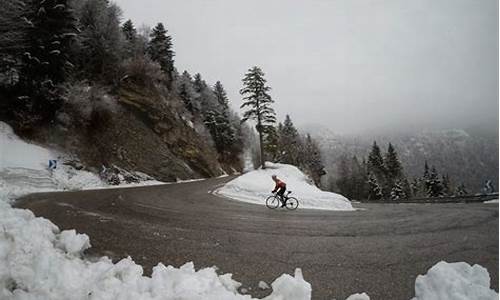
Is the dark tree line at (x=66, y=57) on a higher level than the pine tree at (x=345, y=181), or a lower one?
higher

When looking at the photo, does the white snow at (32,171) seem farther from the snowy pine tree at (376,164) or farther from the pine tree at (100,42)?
the snowy pine tree at (376,164)

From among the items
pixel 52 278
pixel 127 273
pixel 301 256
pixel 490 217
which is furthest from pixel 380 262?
pixel 490 217

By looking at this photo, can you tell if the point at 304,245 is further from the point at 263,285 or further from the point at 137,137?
the point at 137,137

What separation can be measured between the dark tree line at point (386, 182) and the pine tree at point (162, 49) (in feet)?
140

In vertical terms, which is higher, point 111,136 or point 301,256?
point 111,136

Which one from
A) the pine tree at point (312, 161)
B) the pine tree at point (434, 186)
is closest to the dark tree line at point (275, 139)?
the pine tree at point (312, 161)

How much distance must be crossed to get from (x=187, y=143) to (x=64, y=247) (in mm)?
→ 36986

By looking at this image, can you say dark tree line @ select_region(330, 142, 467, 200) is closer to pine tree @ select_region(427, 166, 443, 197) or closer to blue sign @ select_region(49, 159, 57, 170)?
pine tree @ select_region(427, 166, 443, 197)

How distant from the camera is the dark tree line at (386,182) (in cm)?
5400

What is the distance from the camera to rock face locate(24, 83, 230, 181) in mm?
25328

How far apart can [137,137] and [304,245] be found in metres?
28.0

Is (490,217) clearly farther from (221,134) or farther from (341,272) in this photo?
(221,134)

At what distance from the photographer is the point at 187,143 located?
137 feet

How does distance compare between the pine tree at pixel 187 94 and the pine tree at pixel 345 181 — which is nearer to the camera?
the pine tree at pixel 187 94
